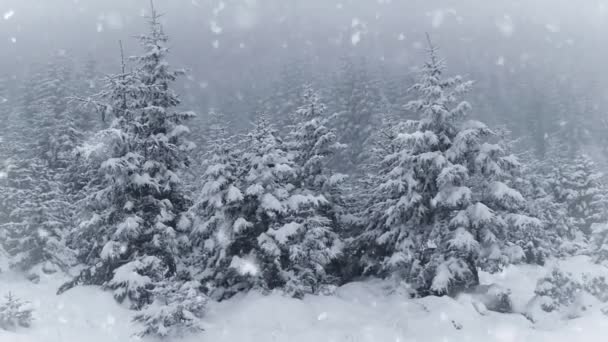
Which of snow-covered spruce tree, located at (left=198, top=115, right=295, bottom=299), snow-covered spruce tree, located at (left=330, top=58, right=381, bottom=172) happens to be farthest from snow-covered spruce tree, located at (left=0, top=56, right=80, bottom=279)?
snow-covered spruce tree, located at (left=330, top=58, right=381, bottom=172)

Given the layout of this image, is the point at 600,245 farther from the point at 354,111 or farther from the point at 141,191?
the point at 354,111

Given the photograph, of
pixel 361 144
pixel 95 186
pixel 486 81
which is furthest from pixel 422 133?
pixel 486 81

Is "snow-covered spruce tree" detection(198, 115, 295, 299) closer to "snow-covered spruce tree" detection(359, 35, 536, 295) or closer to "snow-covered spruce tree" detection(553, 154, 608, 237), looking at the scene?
"snow-covered spruce tree" detection(359, 35, 536, 295)

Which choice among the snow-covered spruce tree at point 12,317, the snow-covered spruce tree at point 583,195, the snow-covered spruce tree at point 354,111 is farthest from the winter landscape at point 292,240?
the snow-covered spruce tree at point 354,111

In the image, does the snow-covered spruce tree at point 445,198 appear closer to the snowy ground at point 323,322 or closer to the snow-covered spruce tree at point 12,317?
the snowy ground at point 323,322

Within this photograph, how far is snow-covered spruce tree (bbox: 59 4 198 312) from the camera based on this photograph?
17.3 metres

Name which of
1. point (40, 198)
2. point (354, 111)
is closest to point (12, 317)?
point (40, 198)

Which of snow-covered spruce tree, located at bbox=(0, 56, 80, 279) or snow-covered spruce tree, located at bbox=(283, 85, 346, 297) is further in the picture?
snow-covered spruce tree, located at bbox=(0, 56, 80, 279)

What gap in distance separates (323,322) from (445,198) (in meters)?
6.61

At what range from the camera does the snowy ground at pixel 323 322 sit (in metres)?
15.1

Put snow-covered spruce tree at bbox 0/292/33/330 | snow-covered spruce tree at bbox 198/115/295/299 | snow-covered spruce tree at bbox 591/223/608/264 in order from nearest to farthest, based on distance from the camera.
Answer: snow-covered spruce tree at bbox 0/292/33/330 → snow-covered spruce tree at bbox 198/115/295/299 → snow-covered spruce tree at bbox 591/223/608/264

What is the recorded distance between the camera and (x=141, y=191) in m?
18.5

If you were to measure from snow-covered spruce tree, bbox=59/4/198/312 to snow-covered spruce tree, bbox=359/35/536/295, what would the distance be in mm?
8277

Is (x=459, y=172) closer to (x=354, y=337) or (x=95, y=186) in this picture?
(x=354, y=337)
